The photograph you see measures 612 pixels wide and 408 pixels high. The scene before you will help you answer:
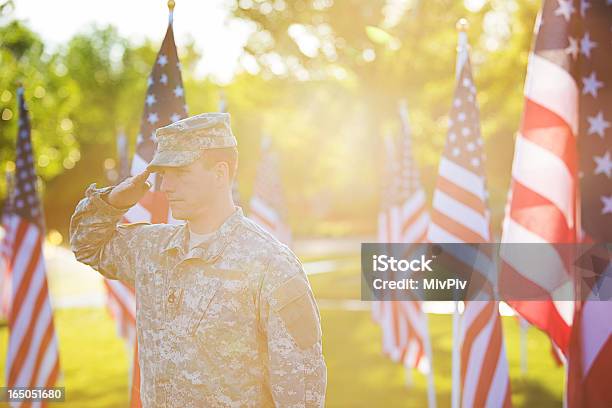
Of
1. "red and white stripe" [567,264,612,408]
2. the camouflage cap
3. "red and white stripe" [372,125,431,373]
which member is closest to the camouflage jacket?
the camouflage cap

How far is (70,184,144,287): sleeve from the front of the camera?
3.57 metres

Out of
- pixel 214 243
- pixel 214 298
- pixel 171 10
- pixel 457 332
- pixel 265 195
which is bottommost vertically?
pixel 457 332

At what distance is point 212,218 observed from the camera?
11.1ft

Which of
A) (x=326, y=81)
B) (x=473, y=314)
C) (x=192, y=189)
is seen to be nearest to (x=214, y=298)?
(x=192, y=189)

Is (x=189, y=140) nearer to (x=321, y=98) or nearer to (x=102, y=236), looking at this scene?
(x=102, y=236)

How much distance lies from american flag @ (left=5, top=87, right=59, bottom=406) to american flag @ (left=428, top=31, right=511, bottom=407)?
3.66 meters

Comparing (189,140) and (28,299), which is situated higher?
(189,140)

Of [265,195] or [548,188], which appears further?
[265,195]

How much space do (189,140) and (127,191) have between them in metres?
0.44

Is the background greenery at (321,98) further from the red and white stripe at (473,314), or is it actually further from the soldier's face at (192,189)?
the soldier's face at (192,189)

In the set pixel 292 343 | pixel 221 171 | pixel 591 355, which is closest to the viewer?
pixel 292 343

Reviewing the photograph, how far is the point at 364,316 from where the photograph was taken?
52.9ft

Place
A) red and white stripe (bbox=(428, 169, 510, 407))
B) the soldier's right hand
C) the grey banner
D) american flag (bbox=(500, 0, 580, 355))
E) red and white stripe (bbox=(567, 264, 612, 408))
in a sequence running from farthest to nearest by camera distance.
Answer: red and white stripe (bbox=(428, 169, 510, 407)) → american flag (bbox=(500, 0, 580, 355)) → the grey banner → red and white stripe (bbox=(567, 264, 612, 408)) → the soldier's right hand

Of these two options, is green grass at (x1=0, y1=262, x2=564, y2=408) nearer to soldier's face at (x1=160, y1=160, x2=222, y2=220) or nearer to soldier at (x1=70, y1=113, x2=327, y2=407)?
soldier at (x1=70, y1=113, x2=327, y2=407)
